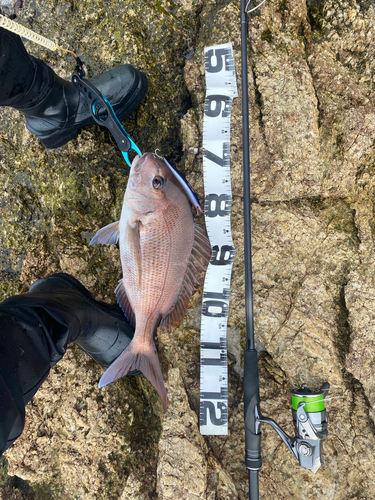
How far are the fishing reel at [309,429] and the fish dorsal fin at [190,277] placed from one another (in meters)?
1.07

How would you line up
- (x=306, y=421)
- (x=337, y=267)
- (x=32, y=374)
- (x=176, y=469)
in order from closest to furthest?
(x=32, y=374) < (x=306, y=421) < (x=176, y=469) < (x=337, y=267)

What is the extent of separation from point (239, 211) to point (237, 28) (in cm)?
162

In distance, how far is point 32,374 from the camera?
6.81 feet

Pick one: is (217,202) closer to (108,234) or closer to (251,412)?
(108,234)

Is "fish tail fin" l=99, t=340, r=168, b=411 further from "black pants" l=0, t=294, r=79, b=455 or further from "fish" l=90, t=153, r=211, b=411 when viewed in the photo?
"black pants" l=0, t=294, r=79, b=455

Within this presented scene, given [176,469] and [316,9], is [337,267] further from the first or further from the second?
[316,9]

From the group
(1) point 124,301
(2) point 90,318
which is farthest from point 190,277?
(2) point 90,318

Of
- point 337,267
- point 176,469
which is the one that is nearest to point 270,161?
point 337,267

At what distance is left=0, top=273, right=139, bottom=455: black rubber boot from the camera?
1874 mm

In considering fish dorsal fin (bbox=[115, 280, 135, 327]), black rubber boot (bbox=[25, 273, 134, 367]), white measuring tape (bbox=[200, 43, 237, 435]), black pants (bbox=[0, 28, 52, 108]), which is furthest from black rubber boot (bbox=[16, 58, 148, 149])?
fish dorsal fin (bbox=[115, 280, 135, 327])

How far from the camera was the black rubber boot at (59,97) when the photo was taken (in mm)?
2572

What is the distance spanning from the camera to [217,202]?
2939mm

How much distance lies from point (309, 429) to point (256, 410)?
1.27 ft

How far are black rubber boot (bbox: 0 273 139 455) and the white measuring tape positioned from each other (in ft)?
2.43
